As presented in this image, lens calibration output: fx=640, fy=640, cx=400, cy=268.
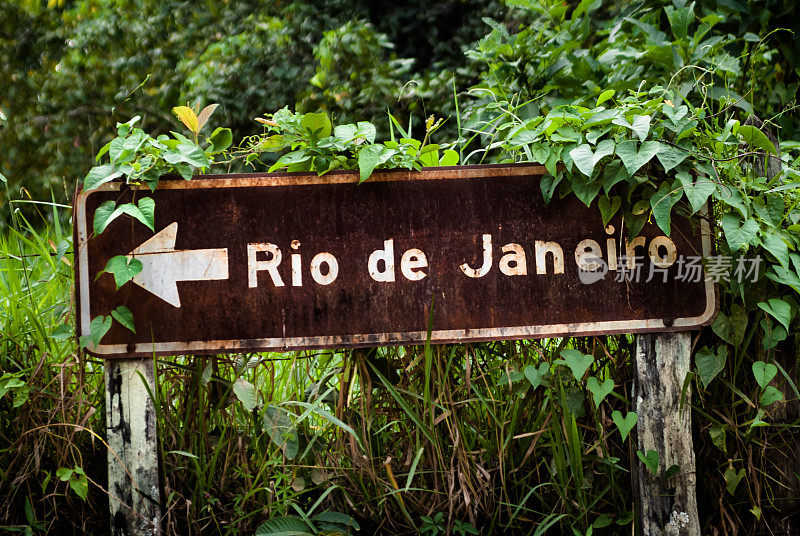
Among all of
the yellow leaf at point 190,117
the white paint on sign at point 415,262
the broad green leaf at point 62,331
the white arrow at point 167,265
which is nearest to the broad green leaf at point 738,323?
the white paint on sign at point 415,262

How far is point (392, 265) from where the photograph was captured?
167 centimetres

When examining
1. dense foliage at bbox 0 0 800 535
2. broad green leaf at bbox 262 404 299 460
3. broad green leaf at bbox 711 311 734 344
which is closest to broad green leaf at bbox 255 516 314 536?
dense foliage at bbox 0 0 800 535

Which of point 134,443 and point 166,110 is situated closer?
point 134,443

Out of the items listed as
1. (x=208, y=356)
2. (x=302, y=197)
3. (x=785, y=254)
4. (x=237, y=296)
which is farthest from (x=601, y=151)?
(x=208, y=356)

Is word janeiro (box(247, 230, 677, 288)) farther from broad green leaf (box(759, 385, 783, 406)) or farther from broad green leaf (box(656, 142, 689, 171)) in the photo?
broad green leaf (box(759, 385, 783, 406))

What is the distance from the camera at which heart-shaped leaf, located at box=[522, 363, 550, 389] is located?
1.65 meters

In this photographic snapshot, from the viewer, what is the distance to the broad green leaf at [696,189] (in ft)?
4.99

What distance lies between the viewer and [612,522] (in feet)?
5.71

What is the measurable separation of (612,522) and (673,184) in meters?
0.92

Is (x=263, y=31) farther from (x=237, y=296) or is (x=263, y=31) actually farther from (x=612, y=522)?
(x=612, y=522)

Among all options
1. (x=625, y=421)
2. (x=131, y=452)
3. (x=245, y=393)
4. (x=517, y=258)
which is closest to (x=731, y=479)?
(x=625, y=421)

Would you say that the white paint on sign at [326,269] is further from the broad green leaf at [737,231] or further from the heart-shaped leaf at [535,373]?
the broad green leaf at [737,231]

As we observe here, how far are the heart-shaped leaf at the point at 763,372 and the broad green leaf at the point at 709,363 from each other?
7cm

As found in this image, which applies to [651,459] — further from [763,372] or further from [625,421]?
[763,372]
